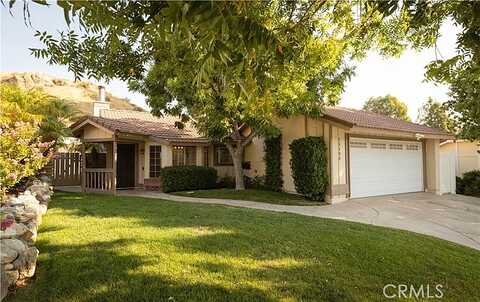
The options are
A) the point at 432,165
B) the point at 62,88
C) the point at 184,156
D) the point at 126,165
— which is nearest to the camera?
the point at 432,165

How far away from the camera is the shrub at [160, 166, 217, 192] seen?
15.4 metres

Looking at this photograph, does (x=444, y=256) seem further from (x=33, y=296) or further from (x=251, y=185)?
(x=251, y=185)

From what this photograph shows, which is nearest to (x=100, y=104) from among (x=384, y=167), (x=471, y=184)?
(x=384, y=167)

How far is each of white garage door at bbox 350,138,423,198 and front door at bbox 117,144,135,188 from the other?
36.9 ft

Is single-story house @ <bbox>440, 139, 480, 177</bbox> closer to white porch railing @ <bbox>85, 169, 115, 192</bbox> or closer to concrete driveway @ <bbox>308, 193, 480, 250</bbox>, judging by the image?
concrete driveway @ <bbox>308, 193, 480, 250</bbox>

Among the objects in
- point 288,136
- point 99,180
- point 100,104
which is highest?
point 100,104

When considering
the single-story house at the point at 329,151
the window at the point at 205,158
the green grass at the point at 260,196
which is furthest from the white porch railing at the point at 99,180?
the window at the point at 205,158

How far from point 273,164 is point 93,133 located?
29.2ft

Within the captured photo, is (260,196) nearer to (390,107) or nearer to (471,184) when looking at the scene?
(471,184)

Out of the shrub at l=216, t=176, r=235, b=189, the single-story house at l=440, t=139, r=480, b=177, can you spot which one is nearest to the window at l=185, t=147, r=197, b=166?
the shrub at l=216, t=176, r=235, b=189

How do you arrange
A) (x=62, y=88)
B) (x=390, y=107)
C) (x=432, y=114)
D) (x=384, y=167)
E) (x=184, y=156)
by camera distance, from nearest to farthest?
1. (x=384, y=167)
2. (x=184, y=156)
3. (x=432, y=114)
4. (x=390, y=107)
5. (x=62, y=88)

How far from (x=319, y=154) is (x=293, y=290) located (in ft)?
28.9

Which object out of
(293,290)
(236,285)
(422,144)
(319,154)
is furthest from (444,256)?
(422,144)

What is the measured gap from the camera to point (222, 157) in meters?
18.5
